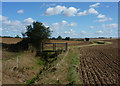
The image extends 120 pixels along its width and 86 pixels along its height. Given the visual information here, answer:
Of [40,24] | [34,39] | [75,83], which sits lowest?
[75,83]

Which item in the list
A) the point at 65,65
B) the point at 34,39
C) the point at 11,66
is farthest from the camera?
the point at 34,39

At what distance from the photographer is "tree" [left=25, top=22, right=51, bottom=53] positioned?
25.1 m

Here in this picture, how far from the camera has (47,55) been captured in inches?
829

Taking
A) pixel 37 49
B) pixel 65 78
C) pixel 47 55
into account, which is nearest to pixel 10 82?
pixel 65 78

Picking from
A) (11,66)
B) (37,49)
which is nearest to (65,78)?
(11,66)

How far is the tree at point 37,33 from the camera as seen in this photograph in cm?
2512

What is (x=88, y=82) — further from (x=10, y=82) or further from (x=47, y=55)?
(x=47, y=55)

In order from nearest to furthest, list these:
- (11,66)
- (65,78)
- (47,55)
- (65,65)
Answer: (65,78) < (11,66) < (65,65) < (47,55)

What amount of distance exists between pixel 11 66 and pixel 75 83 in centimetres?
604

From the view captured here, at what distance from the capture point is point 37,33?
25188mm

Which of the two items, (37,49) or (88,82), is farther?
(37,49)

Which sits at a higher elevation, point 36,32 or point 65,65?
point 36,32

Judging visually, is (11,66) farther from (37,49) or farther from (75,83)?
(37,49)

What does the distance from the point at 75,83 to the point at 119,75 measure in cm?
404
